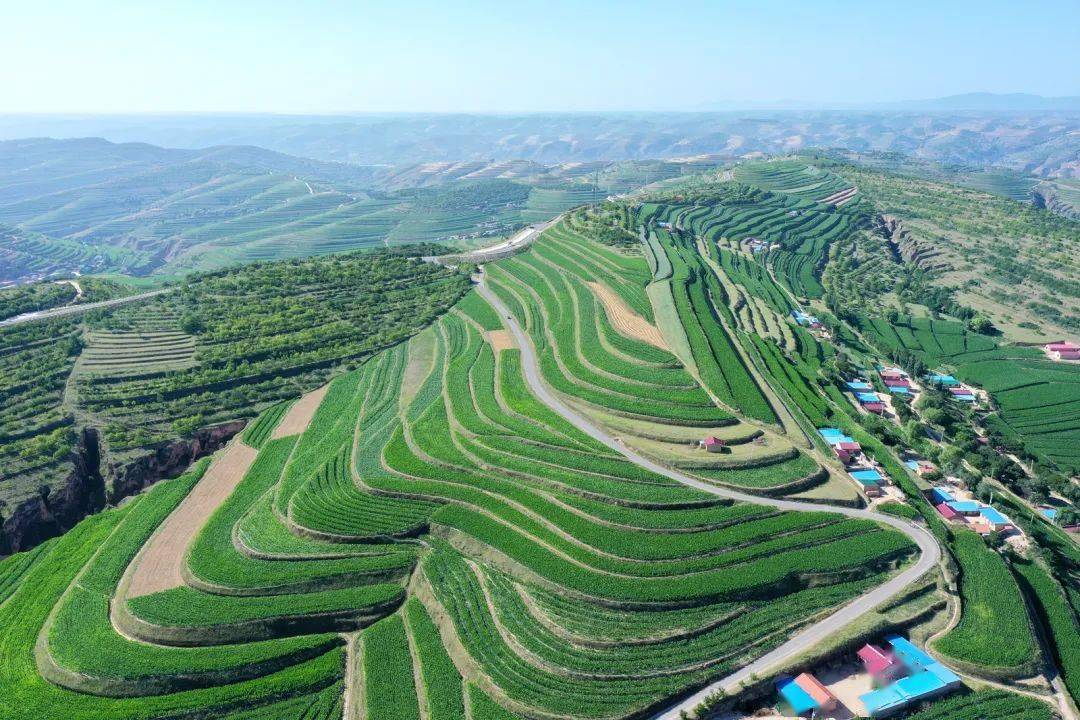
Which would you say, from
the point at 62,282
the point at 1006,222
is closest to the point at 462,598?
the point at 62,282

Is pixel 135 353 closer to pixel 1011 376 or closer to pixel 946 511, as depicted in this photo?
pixel 946 511

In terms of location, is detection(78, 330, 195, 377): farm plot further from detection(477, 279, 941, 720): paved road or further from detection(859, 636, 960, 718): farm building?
detection(859, 636, 960, 718): farm building

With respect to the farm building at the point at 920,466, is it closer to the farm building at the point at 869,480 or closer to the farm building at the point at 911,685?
the farm building at the point at 869,480

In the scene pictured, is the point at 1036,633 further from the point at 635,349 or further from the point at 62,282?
the point at 62,282

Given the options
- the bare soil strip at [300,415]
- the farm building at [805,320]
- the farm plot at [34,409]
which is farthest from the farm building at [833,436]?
the farm plot at [34,409]

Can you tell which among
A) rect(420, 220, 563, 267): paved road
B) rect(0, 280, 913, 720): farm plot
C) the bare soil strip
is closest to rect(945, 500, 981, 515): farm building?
rect(0, 280, 913, 720): farm plot
